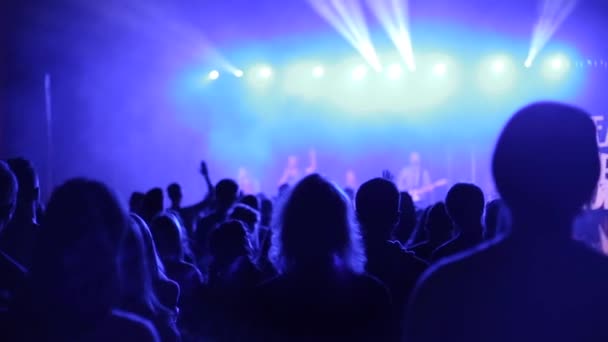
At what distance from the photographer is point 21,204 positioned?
3322 mm

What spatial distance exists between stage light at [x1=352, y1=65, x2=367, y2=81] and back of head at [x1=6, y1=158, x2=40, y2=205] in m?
12.9

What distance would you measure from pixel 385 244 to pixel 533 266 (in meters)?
1.65

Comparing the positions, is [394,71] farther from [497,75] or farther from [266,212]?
[266,212]

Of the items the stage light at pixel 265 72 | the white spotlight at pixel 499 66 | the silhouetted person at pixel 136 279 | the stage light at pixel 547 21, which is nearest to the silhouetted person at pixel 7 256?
the silhouetted person at pixel 136 279

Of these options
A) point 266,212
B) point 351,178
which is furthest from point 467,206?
point 351,178

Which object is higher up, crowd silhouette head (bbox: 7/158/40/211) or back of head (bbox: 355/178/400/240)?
crowd silhouette head (bbox: 7/158/40/211)

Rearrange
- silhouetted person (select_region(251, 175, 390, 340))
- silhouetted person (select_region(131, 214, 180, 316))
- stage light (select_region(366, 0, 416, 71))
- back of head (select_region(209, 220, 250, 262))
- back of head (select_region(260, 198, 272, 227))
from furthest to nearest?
stage light (select_region(366, 0, 416, 71))
back of head (select_region(260, 198, 272, 227))
back of head (select_region(209, 220, 250, 262))
silhouetted person (select_region(131, 214, 180, 316))
silhouetted person (select_region(251, 175, 390, 340))

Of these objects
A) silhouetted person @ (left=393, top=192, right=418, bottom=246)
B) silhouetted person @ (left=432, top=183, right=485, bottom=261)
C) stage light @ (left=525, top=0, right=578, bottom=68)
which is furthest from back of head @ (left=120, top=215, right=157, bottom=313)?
stage light @ (left=525, top=0, right=578, bottom=68)

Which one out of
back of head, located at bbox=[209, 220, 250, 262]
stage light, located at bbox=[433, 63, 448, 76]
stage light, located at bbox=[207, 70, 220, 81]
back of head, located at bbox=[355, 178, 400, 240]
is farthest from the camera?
stage light, located at bbox=[207, 70, 220, 81]

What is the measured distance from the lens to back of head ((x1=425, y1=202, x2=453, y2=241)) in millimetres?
4258

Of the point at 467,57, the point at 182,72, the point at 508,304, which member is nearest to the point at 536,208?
the point at 508,304

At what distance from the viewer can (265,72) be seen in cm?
1662

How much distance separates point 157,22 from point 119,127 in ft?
10.1

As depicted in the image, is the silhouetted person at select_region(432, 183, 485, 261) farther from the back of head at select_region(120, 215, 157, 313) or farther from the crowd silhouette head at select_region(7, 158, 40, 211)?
the crowd silhouette head at select_region(7, 158, 40, 211)
